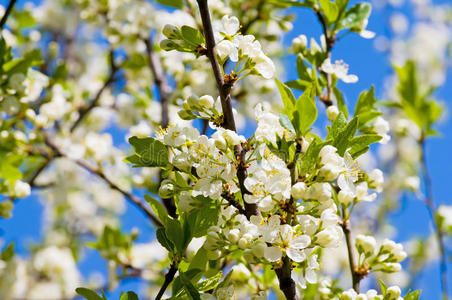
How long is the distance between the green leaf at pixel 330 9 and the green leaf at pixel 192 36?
0.59 metres

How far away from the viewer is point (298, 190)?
1007 millimetres

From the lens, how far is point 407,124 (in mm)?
2822

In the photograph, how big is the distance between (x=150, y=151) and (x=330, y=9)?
34.5 inches

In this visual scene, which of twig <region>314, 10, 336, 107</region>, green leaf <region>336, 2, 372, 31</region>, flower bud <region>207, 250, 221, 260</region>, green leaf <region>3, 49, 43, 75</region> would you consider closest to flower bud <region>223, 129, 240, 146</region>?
flower bud <region>207, 250, 221, 260</region>

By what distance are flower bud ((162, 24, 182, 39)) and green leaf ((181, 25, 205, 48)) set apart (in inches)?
1.9

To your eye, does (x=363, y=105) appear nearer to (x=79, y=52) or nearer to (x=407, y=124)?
(x=407, y=124)

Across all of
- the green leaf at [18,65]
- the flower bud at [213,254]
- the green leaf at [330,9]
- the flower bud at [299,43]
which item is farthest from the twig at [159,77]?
the flower bud at [213,254]

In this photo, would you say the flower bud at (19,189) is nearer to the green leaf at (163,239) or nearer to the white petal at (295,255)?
the green leaf at (163,239)

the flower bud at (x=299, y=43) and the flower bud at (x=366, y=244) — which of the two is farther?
the flower bud at (x=299, y=43)

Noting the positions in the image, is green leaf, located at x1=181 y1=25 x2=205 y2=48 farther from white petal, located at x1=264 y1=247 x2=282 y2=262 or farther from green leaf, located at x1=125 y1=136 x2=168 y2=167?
white petal, located at x1=264 y1=247 x2=282 y2=262

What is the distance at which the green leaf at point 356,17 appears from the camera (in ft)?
5.62

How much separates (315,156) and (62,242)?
13.8 ft

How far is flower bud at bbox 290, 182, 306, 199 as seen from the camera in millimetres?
1007

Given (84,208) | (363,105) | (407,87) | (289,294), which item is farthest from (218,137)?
(84,208)
